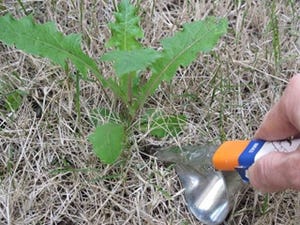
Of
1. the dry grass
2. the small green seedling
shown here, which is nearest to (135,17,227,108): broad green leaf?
the small green seedling

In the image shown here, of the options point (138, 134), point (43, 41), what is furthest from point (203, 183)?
point (43, 41)

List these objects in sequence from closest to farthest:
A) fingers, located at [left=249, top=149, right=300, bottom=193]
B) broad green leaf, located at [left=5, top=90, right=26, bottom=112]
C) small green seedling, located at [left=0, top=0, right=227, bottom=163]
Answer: fingers, located at [left=249, top=149, right=300, bottom=193] < small green seedling, located at [left=0, top=0, right=227, bottom=163] < broad green leaf, located at [left=5, top=90, right=26, bottom=112]

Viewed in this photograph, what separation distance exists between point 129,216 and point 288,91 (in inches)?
17.8

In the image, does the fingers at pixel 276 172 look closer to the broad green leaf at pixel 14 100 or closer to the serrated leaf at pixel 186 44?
the serrated leaf at pixel 186 44

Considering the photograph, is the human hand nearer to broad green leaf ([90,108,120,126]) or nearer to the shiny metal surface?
the shiny metal surface

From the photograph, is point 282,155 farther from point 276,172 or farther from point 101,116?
point 101,116

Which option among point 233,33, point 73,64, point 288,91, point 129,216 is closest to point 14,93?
point 73,64

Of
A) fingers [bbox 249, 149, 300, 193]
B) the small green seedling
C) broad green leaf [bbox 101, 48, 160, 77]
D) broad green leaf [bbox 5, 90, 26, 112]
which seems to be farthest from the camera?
broad green leaf [bbox 5, 90, 26, 112]

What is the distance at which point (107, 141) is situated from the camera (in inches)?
53.7

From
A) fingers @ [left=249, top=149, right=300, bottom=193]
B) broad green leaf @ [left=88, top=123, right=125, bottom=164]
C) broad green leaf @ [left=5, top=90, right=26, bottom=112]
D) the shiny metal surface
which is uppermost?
fingers @ [left=249, top=149, right=300, bottom=193]

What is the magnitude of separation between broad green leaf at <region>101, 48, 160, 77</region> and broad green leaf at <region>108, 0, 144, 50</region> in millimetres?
115

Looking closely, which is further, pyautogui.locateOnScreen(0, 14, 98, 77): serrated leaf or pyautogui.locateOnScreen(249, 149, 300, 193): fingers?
pyautogui.locateOnScreen(0, 14, 98, 77): serrated leaf

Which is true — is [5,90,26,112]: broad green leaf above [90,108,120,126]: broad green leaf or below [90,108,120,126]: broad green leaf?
above

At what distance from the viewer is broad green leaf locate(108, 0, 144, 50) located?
4.61ft
